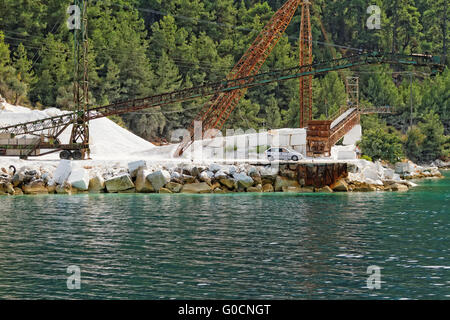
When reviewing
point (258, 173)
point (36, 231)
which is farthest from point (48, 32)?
point (36, 231)

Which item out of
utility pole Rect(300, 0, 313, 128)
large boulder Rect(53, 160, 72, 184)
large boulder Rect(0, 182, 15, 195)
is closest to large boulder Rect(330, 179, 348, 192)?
utility pole Rect(300, 0, 313, 128)

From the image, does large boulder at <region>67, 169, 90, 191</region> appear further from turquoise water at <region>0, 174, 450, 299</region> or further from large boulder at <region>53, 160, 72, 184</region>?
turquoise water at <region>0, 174, 450, 299</region>

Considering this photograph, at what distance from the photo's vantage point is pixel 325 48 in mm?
124750

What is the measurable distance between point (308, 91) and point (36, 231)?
40.3 m

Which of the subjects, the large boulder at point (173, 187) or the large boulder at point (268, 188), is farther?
the large boulder at point (268, 188)

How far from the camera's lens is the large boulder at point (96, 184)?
146 ft

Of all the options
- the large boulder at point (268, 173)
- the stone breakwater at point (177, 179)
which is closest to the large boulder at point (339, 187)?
the stone breakwater at point (177, 179)

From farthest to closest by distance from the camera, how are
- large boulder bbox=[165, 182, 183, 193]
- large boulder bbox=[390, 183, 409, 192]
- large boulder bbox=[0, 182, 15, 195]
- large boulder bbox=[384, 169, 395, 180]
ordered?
large boulder bbox=[384, 169, 395, 180] < large boulder bbox=[390, 183, 409, 192] < large boulder bbox=[165, 182, 183, 193] < large boulder bbox=[0, 182, 15, 195]

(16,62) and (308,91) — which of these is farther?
(16,62)

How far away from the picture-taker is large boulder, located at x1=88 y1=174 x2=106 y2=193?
44.6 meters

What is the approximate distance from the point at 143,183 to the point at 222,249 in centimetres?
2273

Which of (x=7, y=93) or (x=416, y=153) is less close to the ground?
(x=7, y=93)

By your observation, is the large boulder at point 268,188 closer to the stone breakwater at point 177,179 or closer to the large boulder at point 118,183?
the stone breakwater at point 177,179
